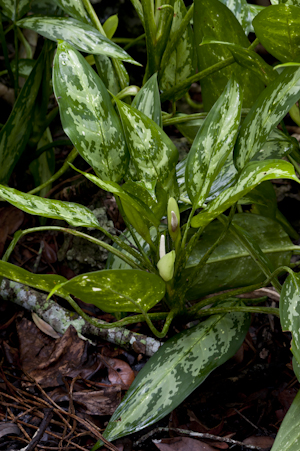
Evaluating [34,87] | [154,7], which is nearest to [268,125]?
[154,7]

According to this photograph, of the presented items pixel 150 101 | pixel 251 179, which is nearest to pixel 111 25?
pixel 150 101

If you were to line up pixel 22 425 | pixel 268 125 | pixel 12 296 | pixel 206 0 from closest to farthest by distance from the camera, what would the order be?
pixel 268 125 → pixel 22 425 → pixel 206 0 → pixel 12 296

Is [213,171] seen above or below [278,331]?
above

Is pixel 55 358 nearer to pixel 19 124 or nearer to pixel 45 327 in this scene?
pixel 45 327

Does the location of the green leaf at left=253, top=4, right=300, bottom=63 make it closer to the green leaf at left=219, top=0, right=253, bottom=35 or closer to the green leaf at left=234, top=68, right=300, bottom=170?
the green leaf at left=234, top=68, right=300, bottom=170

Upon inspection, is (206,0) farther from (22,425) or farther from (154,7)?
(22,425)

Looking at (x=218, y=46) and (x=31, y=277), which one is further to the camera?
(x=218, y=46)

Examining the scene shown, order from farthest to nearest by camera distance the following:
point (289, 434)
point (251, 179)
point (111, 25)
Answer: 1. point (111, 25)
2. point (289, 434)
3. point (251, 179)
